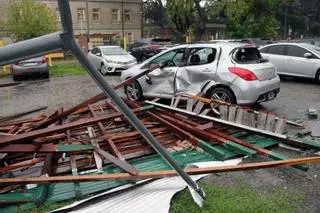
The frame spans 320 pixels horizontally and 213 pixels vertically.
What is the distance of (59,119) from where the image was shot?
6340mm

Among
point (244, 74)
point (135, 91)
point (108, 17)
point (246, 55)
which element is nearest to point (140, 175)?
point (244, 74)

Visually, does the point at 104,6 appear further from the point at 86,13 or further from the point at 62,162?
the point at 62,162

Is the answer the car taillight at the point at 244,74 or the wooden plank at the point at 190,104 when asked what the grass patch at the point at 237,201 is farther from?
the car taillight at the point at 244,74

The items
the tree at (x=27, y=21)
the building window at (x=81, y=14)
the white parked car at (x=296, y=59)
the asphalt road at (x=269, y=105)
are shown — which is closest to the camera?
the asphalt road at (x=269, y=105)

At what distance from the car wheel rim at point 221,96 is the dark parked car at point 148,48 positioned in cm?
1282

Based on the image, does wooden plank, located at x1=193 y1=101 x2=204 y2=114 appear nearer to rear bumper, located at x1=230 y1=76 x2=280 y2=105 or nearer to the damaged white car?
the damaged white car

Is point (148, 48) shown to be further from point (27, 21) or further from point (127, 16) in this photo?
point (127, 16)

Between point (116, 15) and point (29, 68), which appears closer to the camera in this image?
point (29, 68)

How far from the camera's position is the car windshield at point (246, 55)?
713 cm

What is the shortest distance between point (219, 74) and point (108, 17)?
1694 inches

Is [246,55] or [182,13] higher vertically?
[182,13]

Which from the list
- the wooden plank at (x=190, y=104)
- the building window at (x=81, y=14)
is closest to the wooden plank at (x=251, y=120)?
the wooden plank at (x=190, y=104)

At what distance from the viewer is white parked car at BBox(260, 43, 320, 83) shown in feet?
37.0

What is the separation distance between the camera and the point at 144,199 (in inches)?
142
